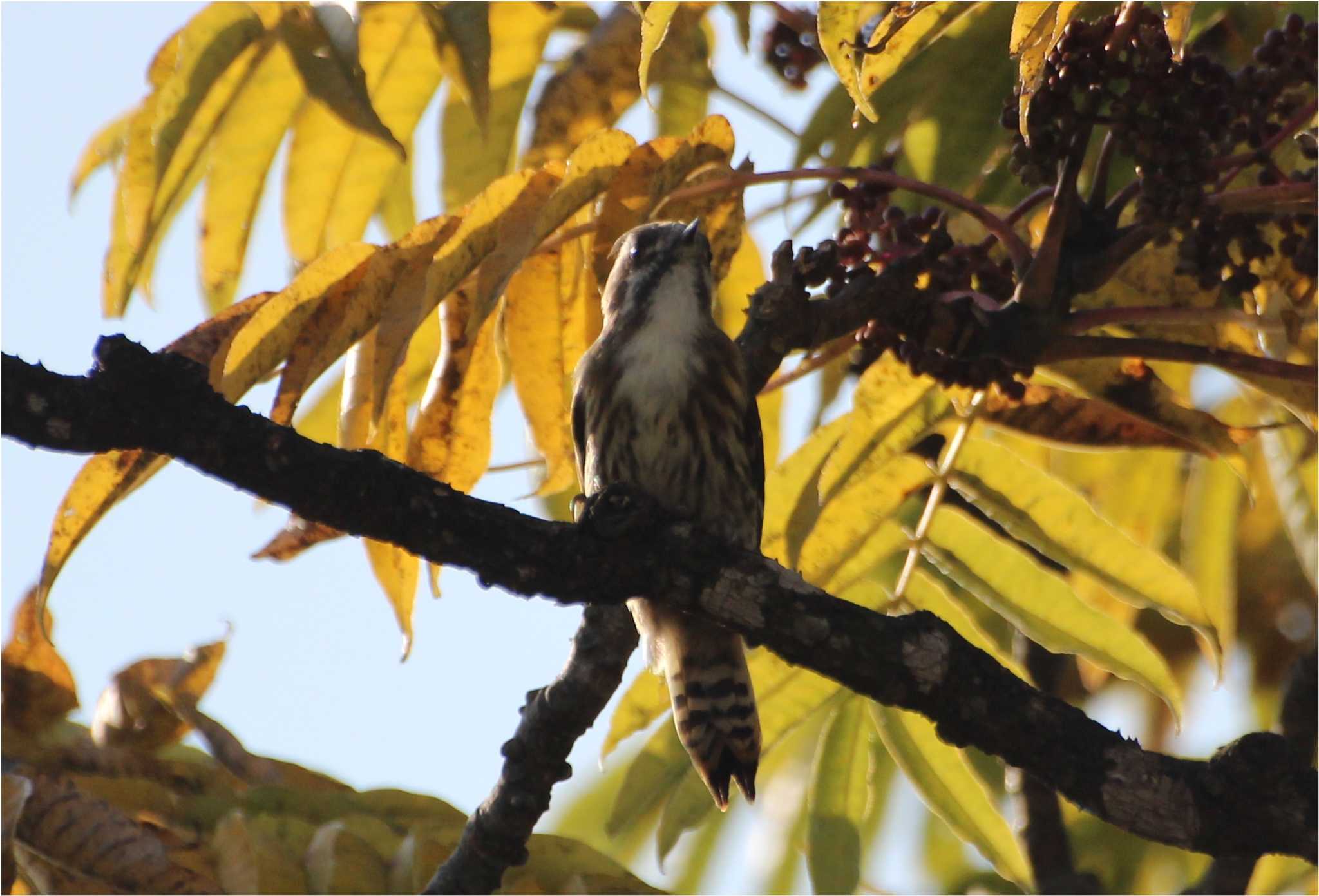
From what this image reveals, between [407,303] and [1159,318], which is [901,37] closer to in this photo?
[1159,318]

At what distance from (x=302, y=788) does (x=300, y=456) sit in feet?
3.11

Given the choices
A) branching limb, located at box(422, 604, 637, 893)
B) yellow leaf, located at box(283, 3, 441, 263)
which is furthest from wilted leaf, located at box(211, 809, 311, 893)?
yellow leaf, located at box(283, 3, 441, 263)

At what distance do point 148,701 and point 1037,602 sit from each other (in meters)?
1.94

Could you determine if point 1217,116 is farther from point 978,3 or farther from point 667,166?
point 667,166

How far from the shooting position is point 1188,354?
10.6 ft

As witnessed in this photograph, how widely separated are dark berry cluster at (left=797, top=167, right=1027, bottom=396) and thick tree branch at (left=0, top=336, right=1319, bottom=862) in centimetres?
72

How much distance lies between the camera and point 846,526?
11.2 ft

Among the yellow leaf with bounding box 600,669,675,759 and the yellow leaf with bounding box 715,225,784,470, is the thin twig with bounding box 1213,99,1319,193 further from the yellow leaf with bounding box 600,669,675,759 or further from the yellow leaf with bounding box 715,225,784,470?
the yellow leaf with bounding box 600,669,675,759

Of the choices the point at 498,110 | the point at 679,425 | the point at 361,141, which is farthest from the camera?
the point at 679,425

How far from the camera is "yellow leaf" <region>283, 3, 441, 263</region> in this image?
12.5 feet

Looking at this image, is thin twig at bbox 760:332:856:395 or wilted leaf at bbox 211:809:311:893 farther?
thin twig at bbox 760:332:856:395

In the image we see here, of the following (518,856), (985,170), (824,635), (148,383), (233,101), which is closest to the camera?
(148,383)

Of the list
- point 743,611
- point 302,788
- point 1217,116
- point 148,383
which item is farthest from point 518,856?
point 1217,116

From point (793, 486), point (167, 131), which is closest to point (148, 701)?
point (167, 131)
